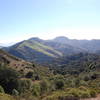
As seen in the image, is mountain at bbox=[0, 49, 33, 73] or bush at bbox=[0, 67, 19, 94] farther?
mountain at bbox=[0, 49, 33, 73]

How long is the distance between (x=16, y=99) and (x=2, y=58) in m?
73.0

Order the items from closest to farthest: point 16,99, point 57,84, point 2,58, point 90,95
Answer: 1. point 16,99
2. point 90,95
3. point 57,84
4. point 2,58

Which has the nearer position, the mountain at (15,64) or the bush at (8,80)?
the bush at (8,80)

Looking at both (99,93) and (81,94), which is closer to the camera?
(81,94)

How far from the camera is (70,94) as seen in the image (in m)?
13.2

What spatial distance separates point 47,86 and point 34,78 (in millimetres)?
29098

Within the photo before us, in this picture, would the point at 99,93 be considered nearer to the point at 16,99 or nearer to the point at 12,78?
the point at 16,99

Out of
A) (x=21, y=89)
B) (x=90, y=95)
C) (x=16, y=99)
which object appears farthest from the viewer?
(x=21, y=89)

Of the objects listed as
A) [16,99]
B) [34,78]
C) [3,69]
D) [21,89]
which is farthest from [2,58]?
[16,99]

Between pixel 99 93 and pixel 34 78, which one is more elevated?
pixel 99 93

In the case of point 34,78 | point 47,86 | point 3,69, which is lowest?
point 34,78

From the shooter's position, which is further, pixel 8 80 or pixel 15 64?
pixel 15 64

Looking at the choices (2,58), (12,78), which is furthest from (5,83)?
(2,58)

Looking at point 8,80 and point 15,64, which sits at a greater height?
point 8,80
